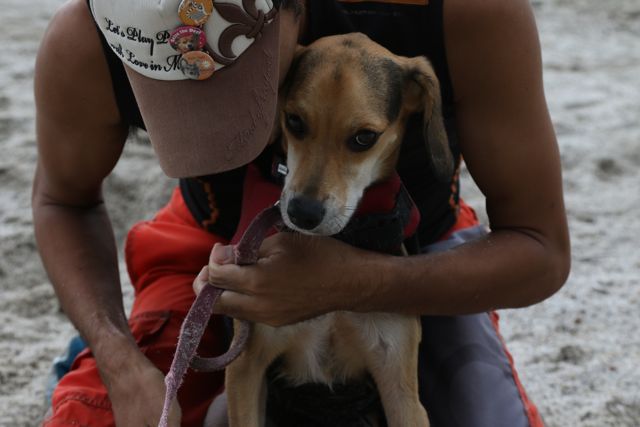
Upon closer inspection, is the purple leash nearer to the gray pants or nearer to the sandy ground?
the gray pants

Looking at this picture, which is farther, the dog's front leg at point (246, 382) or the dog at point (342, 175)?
the dog's front leg at point (246, 382)

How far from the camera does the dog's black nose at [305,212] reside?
1.93 m

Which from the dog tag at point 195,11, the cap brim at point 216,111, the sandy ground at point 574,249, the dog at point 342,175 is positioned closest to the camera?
the dog tag at point 195,11

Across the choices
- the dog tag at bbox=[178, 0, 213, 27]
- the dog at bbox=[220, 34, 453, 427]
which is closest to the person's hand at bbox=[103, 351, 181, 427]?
the dog at bbox=[220, 34, 453, 427]

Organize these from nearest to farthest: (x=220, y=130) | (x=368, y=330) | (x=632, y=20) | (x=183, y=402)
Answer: (x=220, y=130) → (x=368, y=330) → (x=183, y=402) → (x=632, y=20)

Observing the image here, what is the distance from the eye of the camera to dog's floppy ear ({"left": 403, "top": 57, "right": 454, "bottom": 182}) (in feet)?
6.83

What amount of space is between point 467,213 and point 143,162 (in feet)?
6.67

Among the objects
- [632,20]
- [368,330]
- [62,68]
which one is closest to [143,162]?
[62,68]

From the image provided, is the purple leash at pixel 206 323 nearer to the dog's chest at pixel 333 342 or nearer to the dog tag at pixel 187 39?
the dog's chest at pixel 333 342

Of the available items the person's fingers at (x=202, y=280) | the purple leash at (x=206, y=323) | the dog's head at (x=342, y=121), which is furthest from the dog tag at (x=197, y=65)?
the person's fingers at (x=202, y=280)

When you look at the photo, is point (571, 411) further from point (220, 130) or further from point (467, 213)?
point (220, 130)

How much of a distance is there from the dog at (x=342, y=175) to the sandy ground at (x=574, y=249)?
0.97m

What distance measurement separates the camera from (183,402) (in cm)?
246

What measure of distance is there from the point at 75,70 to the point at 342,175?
2.44ft
